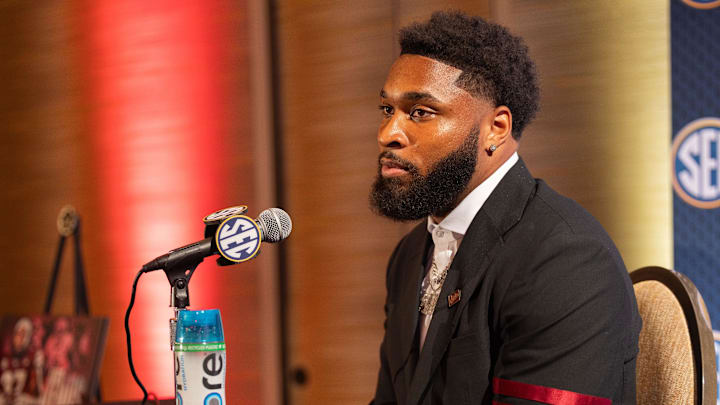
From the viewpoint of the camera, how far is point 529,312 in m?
1.36

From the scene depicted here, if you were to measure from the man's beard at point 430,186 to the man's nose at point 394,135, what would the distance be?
3cm

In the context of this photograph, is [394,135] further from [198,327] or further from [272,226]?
[198,327]

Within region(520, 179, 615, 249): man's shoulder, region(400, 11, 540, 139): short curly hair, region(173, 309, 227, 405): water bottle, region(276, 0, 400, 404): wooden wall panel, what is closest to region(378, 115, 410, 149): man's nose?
region(400, 11, 540, 139): short curly hair

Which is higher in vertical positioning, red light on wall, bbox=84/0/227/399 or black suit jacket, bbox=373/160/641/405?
red light on wall, bbox=84/0/227/399

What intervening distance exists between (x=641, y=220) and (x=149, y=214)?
1.98 m

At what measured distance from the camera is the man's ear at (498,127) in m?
1.59

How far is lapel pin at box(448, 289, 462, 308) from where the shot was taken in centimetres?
150

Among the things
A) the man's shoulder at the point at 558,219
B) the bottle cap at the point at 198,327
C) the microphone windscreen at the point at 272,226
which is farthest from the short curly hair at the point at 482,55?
the bottle cap at the point at 198,327

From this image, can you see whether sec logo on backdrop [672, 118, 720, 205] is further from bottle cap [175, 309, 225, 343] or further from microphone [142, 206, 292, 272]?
bottle cap [175, 309, 225, 343]

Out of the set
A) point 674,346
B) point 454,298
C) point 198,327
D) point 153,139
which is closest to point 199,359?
point 198,327

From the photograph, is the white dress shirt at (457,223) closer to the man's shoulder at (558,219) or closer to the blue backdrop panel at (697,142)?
the man's shoulder at (558,219)

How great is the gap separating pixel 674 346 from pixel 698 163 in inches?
30.1

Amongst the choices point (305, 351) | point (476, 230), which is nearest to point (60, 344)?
point (305, 351)

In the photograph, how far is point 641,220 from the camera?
6.88ft
